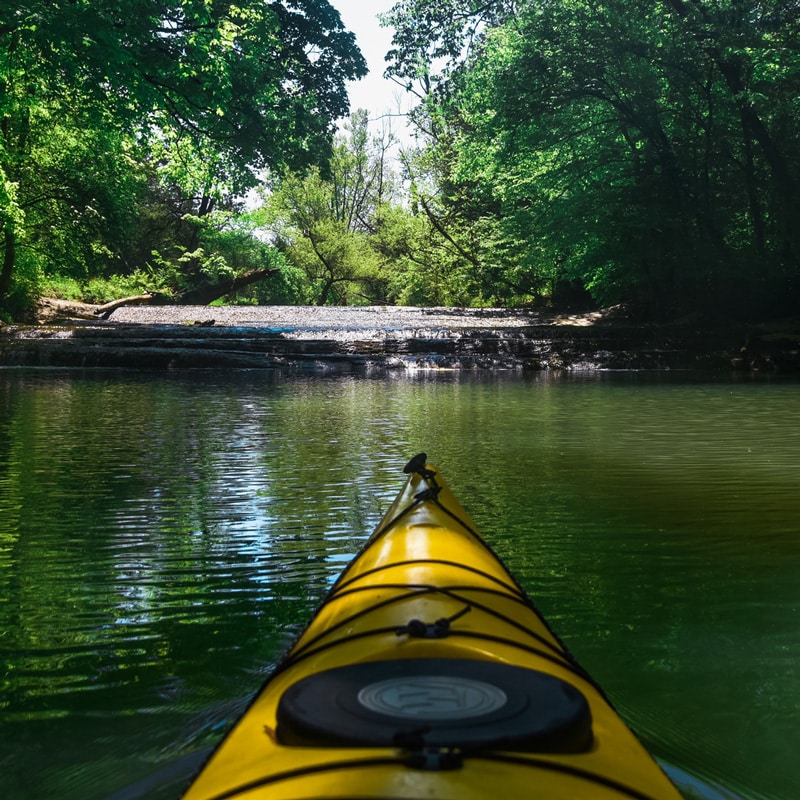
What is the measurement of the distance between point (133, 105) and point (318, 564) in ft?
50.5

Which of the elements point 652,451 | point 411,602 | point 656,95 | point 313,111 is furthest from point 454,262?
point 411,602

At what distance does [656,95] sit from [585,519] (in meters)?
18.7

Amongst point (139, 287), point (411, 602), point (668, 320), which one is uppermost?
point (139, 287)

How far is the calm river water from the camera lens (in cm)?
214

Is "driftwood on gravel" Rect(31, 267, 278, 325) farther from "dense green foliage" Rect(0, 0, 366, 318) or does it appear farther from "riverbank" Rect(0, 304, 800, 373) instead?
"riverbank" Rect(0, 304, 800, 373)

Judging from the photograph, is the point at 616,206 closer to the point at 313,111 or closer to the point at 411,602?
the point at 313,111

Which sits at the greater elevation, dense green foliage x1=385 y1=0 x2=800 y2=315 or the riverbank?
dense green foliage x1=385 y1=0 x2=800 y2=315

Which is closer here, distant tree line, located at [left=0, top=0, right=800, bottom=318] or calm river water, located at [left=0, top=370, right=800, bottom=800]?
calm river water, located at [left=0, top=370, right=800, bottom=800]

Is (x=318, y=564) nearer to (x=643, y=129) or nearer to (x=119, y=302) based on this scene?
Answer: (x=643, y=129)

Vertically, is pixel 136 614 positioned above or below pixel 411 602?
below

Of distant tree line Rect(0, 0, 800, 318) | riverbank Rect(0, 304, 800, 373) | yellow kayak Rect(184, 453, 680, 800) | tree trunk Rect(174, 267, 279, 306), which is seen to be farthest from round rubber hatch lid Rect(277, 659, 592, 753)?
tree trunk Rect(174, 267, 279, 306)

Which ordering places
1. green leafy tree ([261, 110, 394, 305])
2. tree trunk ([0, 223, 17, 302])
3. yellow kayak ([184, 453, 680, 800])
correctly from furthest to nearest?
1. green leafy tree ([261, 110, 394, 305])
2. tree trunk ([0, 223, 17, 302])
3. yellow kayak ([184, 453, 680, 800])

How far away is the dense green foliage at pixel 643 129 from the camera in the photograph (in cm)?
1920

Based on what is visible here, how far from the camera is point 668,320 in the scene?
23016 millimetres
